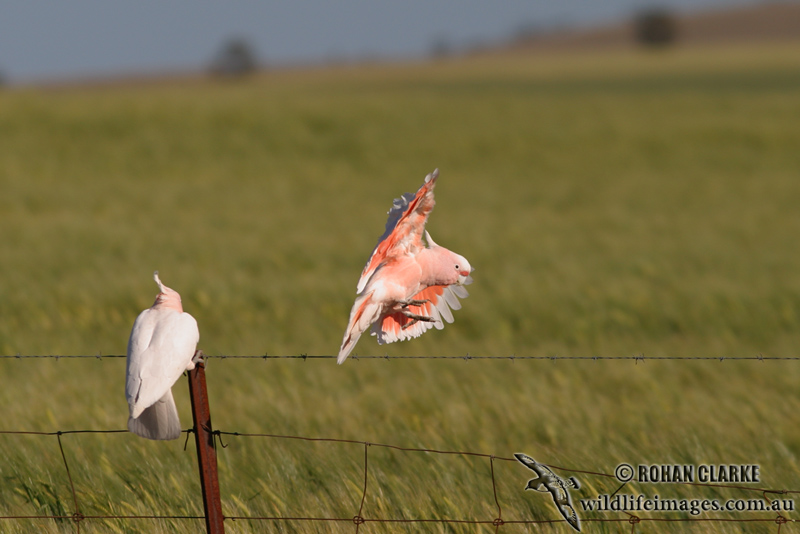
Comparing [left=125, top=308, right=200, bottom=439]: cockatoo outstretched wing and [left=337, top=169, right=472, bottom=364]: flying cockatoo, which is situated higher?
[left=337, top=169, right=472, bottom=364]: flying cockatoo

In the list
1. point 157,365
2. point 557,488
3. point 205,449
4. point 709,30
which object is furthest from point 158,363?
point 709,30

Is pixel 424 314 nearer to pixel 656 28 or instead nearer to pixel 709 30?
pixel 709 30

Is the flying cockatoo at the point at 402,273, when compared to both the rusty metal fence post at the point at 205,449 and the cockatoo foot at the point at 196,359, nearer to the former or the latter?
the cockatoo foot at the point at 196,359

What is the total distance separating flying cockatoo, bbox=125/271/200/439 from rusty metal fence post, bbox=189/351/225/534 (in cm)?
19

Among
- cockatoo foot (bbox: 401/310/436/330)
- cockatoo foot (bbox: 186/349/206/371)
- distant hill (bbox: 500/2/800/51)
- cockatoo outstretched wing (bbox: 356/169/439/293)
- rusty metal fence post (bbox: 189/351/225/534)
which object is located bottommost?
rusty metal fence post (bbox: 189/351/225/534)

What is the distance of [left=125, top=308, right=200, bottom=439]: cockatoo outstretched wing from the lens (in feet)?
7.34

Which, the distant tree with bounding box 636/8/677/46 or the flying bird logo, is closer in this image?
the flying bird logo

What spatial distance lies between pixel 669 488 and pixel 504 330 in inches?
129

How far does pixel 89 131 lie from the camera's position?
63.2ft

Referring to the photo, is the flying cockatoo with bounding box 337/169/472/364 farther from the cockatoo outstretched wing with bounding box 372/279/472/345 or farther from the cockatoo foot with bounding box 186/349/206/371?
the cockatoo foot with bounding box 186/349/206/371

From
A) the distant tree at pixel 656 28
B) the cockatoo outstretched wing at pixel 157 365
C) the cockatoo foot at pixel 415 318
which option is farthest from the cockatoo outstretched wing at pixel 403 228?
the distant tree at pixel 656 28

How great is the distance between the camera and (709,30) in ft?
264

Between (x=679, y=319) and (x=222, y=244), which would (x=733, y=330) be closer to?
(x=679, y=319)

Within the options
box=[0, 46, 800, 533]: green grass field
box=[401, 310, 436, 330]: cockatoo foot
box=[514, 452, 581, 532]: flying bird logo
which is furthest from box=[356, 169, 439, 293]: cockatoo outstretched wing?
box=[0, 46, 800, 533]: green grass field
